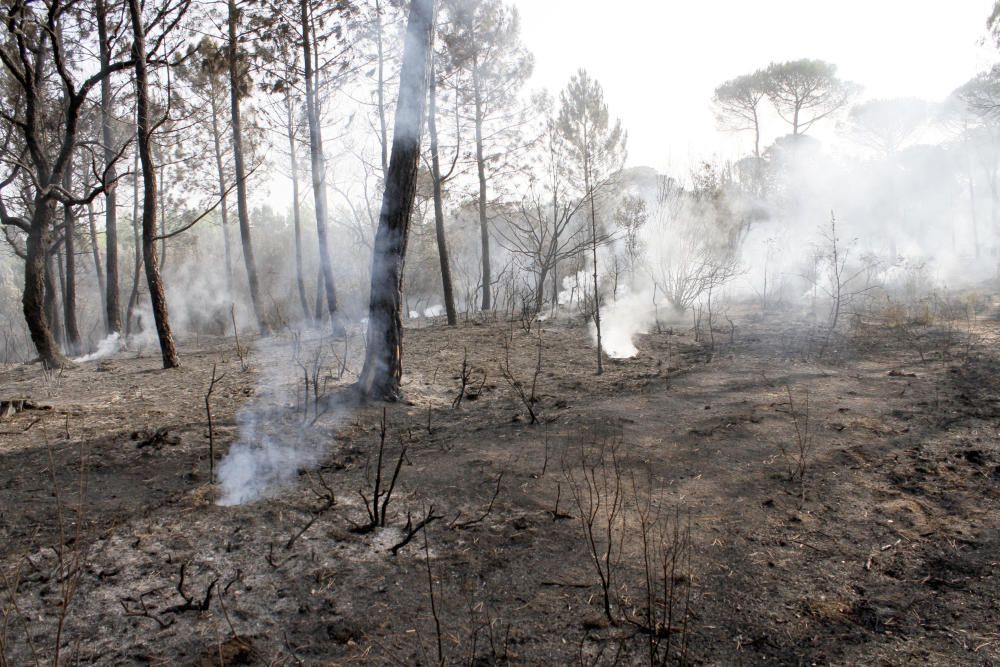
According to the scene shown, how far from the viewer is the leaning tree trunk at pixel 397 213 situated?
5816 mm

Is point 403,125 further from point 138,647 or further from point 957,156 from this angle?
point 957,156

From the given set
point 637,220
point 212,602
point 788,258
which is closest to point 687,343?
point 637,220

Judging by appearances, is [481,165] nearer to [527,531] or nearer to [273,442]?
[273,442]

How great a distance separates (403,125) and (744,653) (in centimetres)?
524

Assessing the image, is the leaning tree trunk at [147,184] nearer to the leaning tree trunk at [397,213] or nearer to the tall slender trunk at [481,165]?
the leaning tree trunk at [397,213]

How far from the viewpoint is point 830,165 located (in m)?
28.5

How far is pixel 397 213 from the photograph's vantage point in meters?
5.88

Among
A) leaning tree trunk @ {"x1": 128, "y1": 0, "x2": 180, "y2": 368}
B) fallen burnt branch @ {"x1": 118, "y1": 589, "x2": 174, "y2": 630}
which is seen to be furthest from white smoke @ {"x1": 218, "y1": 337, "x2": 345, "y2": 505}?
leaning tree trunk @ {"x1": 128, "y1": 0, "x2": 180, "y2": 368}

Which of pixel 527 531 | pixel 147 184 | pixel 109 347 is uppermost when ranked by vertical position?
pixel 147 184

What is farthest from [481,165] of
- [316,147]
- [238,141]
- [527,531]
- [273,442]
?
[527,531]

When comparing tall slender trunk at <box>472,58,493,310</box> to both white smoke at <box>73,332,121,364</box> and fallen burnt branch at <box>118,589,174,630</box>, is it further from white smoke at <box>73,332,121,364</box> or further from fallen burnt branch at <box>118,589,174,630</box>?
fallen burnt branch at <box>118,589,174,630</box>

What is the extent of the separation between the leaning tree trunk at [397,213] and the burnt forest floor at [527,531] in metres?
0.38

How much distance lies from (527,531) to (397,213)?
12.3ft

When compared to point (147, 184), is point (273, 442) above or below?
below
